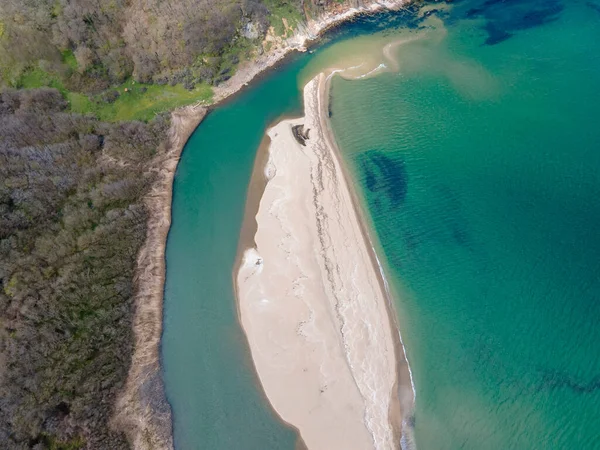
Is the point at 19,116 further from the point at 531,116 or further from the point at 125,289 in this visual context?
the point at 531,116

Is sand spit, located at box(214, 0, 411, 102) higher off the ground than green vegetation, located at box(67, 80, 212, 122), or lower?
lower

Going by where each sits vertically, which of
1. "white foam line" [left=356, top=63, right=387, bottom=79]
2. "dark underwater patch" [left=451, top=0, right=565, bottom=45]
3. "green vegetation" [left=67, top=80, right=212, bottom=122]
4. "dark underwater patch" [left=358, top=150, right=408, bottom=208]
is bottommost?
"dark underwater patch" [left=358, top=150, right=408, bottom=208]

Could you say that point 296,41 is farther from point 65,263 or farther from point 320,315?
point 65,263

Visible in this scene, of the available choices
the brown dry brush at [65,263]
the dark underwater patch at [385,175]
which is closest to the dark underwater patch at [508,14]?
the dark underwater patch at [385,175]

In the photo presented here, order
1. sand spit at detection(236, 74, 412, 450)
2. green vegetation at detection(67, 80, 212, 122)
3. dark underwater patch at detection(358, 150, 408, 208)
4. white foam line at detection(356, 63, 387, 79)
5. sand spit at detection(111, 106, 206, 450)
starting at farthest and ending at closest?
1. white foam line at detection(356, 63, 387, 79)
2. green vegetation at detection(67, 80, 212, 122)
3. dark underwater patch at detection(358, 150, 408, 208)
4. sand spit at detection(236, 74, 412, 450)
5. sand spit at detection(111, 106, 206, 450)

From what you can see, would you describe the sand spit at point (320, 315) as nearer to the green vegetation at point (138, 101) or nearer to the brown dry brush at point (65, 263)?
the brown dry brush at point (65, 263)

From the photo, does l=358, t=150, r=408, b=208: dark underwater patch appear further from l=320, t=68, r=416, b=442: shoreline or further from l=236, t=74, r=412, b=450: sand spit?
l=236, t=74, r=412, b=450: sand spit

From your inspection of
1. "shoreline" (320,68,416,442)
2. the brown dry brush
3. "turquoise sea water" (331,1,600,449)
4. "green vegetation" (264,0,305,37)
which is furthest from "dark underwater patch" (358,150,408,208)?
"green vegetation" (264,0,305,37)

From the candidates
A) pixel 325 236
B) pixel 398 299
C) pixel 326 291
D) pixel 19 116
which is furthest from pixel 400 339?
pixel 19 116
